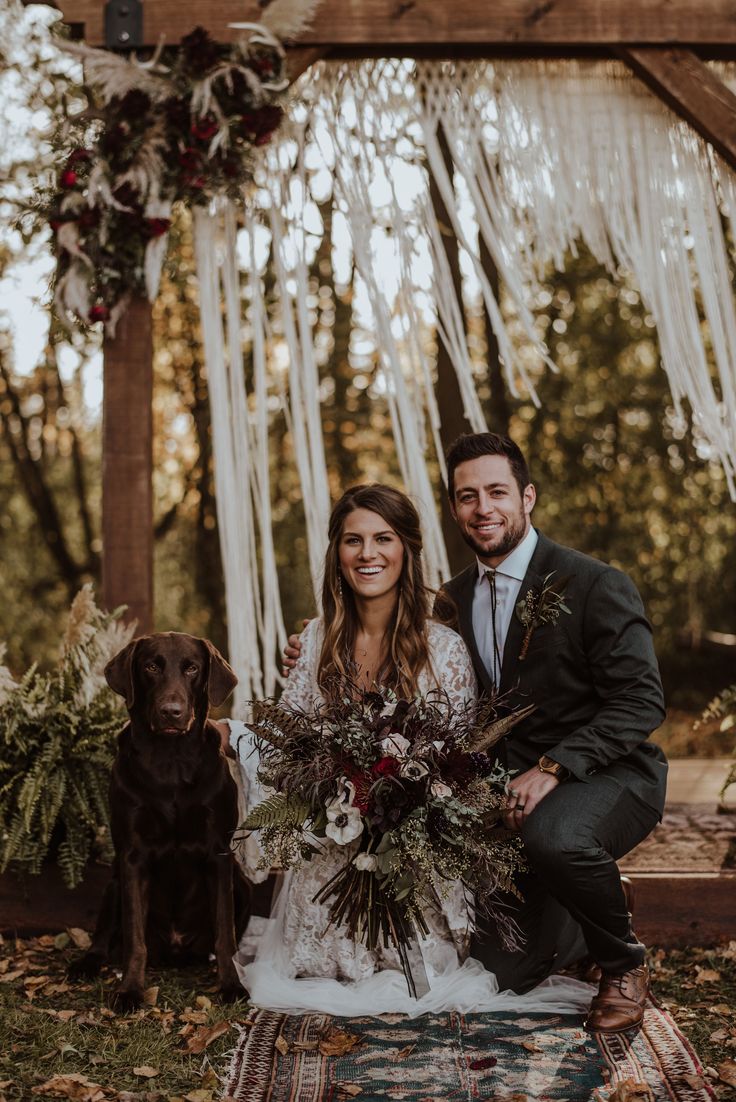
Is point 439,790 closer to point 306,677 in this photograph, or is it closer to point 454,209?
point 306,677

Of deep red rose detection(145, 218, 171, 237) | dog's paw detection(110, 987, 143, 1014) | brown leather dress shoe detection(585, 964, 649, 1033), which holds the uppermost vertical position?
deep red rose detection(145, 218, 171, 237)

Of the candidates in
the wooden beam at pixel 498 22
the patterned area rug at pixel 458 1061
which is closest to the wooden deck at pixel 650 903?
the patterned area rug at pixel 458 1061

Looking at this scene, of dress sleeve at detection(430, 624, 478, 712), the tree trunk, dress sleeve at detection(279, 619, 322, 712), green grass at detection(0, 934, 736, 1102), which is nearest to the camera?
A: green grass at detection(0, 934, 736, 1102)

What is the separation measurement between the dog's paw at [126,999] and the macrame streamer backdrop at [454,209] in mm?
1397

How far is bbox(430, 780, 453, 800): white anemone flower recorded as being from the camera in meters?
2.92

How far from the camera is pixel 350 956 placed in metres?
3.35

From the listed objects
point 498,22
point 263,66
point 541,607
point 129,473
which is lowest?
point 541,607

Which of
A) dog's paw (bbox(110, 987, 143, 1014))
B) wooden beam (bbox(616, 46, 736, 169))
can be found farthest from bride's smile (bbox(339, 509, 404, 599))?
wooden beam (bbox(616, 46, 736, 169))

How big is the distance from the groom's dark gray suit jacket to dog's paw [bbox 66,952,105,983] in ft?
4.60

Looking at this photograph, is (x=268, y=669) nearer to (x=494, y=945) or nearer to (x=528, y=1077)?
(x=494, y=945)

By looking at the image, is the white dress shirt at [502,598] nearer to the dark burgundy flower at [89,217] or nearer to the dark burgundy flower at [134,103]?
the dark burgundy flower at [89,217]

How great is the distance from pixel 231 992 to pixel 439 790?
3.17 feet

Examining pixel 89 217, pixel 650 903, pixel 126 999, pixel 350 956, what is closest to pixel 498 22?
pixel 89 217

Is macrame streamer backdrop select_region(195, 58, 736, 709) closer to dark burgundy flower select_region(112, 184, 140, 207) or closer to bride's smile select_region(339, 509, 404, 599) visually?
dark burgundy flower select_region(112, 184, 140, 207)
